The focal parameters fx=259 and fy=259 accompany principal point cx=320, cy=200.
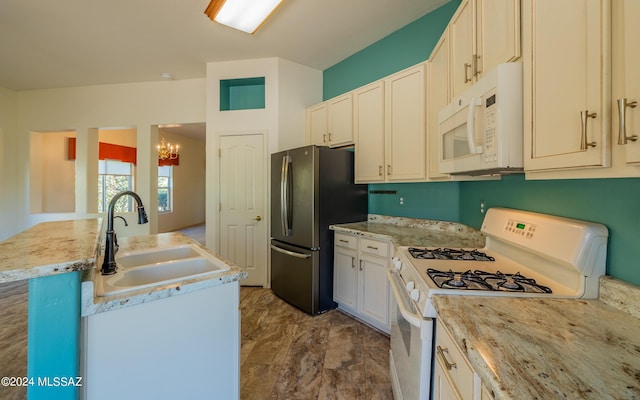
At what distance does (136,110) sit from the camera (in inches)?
Answer: 163

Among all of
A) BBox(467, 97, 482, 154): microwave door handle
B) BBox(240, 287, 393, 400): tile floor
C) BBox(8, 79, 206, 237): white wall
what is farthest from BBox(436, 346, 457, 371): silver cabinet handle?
BBox(8, 79, 206, 237): white wall

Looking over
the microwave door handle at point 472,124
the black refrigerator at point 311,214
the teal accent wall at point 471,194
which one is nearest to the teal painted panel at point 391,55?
the teal accent wall at point 471,194

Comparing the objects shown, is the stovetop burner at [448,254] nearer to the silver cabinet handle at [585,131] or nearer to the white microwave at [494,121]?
the white microwave at [494,121]

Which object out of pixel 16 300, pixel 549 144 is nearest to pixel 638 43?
pixel 549 144

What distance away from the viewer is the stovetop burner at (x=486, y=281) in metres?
0.97

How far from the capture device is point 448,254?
148 centimetres

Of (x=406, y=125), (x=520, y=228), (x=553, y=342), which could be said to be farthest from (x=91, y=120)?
(x=553, y=342)

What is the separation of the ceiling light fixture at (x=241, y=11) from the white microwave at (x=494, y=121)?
73.1 inches

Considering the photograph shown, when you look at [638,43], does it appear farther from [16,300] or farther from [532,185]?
[16,300]

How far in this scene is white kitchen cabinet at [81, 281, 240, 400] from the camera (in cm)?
95

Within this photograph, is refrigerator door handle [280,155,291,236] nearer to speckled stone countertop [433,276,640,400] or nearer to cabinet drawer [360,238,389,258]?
cabinet drawer [360,238,389,258]

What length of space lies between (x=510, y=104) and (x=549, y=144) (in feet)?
0.80

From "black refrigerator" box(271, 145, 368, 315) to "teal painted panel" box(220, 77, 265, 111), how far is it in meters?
1.18

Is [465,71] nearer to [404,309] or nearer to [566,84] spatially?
[566,84]
